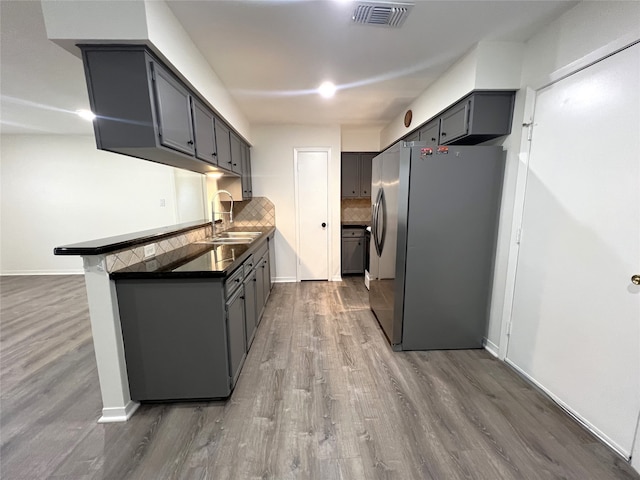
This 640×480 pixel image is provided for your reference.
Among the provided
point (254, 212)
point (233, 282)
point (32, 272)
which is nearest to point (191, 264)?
point (233, 282)

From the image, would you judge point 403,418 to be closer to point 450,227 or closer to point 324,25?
point 450,227

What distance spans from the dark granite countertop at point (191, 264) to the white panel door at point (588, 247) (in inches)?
87.1

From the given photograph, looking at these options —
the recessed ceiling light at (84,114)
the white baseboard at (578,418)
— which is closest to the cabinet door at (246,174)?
the recessed ceiling light at (84,114)

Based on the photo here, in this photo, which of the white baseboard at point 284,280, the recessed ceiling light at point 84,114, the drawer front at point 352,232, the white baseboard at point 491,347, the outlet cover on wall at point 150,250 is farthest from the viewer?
the drawer front at point 352,232

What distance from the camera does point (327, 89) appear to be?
271cm

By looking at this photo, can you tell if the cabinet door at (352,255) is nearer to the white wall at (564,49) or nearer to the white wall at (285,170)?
the white wall at (285,170)

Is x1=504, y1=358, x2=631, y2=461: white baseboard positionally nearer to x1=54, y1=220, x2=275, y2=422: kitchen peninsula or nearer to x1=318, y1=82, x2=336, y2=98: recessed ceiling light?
x1=54, y1=220, x2=275, y2=422: kitchen peninsula

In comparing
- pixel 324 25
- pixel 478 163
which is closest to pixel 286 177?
pixel 324 25

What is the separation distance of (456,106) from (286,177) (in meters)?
2.54

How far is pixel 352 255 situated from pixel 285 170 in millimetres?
1859

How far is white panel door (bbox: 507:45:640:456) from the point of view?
133cm

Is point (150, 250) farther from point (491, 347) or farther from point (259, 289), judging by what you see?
point (491, 347)

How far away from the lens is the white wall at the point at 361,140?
445 centimetres

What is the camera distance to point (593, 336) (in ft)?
4.89
